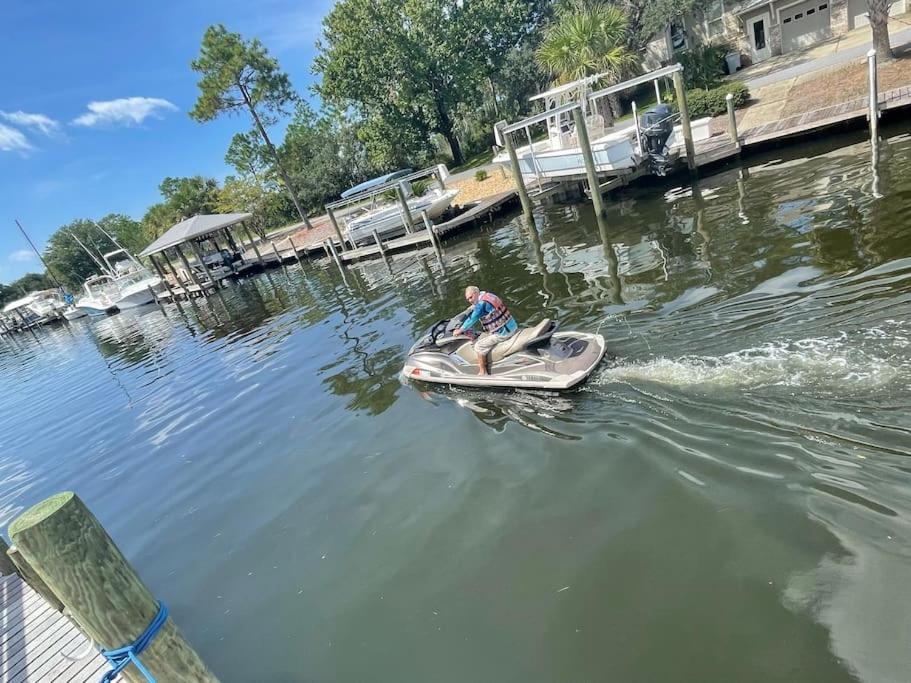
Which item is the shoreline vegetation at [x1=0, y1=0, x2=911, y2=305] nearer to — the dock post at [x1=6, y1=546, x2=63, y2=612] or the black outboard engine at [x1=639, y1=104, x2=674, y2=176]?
the black outboard engine at [x1=639, y1=104, x2=674, y2=176]

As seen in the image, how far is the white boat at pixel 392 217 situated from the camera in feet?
79.3

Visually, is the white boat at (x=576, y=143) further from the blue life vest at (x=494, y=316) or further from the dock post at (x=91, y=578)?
the dock post at (x=91, y=578)

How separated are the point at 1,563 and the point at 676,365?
865 cm

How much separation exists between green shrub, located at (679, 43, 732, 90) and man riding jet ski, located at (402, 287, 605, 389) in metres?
26.9

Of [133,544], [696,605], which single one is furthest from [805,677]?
[133,544]

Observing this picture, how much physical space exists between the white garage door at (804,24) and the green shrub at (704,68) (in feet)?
13.8

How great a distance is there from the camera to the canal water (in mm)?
3789

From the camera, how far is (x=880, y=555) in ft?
12.0

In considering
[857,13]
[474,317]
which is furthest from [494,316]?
[857,13]

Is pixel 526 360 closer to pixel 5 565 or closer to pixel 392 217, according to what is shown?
pixel 5 565

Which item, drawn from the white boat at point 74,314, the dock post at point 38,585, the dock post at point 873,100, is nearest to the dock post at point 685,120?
the dock post at point 873,100

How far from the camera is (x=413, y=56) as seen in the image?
36094 mm

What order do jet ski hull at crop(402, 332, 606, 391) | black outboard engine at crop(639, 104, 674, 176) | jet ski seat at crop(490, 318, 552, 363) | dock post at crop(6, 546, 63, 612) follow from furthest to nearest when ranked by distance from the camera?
1. black outboard engine at crop(639, 104, 674, 176)
2. jet ski seat at crop(490, 318, 552, 363)
3. jet ski hull at crop(402, 332, 606, 391)
4. dock post at crop(6, 546, 63, 612)

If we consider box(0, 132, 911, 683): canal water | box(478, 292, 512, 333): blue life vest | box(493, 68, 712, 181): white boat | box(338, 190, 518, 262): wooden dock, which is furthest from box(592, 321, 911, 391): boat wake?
box(338, 190, 518, 262): wooden dock
